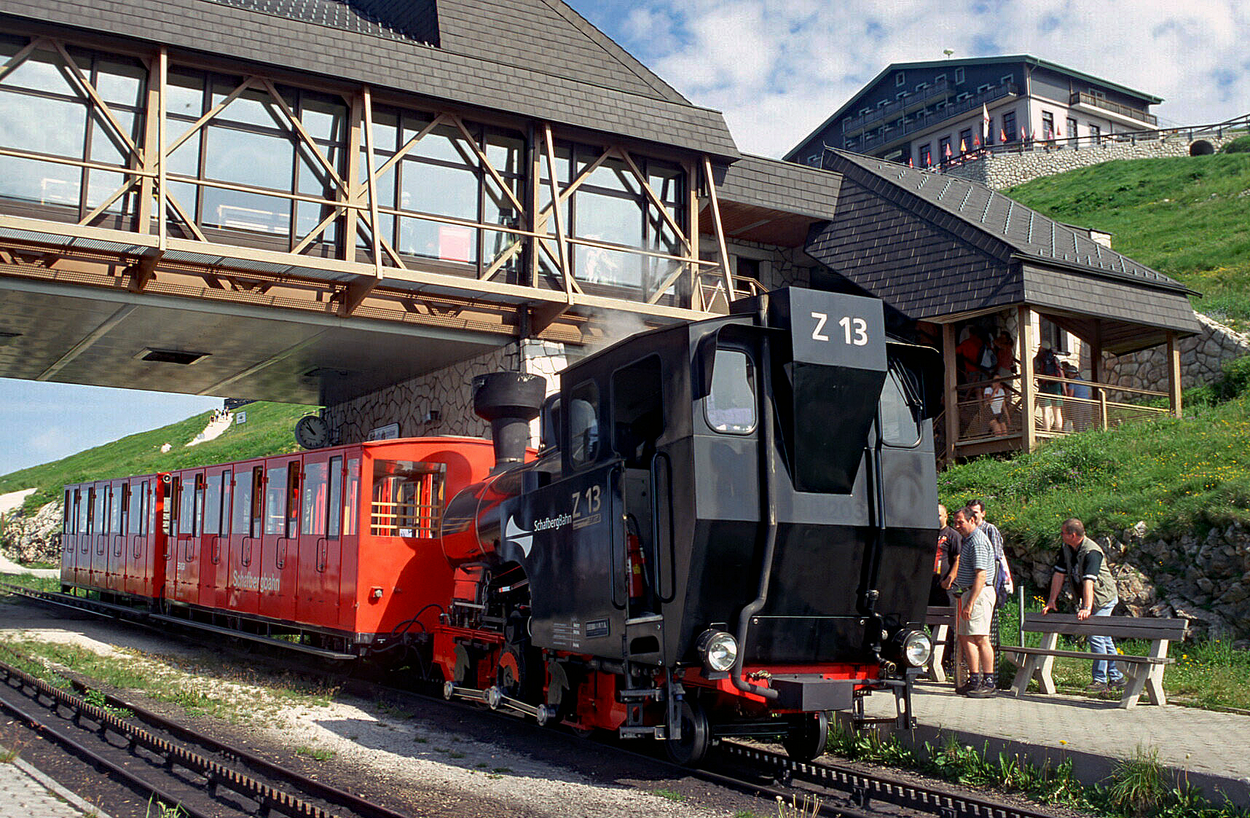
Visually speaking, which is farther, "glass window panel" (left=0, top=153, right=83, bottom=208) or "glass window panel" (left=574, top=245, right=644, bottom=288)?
"glass window panel" (left=574, top=245, right=644, bottom=288)

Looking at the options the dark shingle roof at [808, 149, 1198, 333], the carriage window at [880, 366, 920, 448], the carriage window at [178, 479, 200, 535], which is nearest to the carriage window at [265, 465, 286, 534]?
the carriage window at [178, 479, 200, 535]

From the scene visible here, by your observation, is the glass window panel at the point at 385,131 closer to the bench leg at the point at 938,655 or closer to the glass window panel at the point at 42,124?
the glass window panel at the point at 42,124

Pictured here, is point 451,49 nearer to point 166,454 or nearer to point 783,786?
point 783,786

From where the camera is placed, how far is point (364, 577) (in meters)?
10.8

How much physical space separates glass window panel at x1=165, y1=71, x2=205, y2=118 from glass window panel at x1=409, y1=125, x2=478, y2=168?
3.09 m

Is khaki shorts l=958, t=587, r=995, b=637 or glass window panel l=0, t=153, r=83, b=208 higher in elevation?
glass window panel l=0, t=153, r=83, b=208

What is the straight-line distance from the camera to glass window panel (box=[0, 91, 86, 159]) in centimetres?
1391

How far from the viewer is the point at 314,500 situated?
39.0ft

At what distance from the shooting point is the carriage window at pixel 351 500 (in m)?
11.0

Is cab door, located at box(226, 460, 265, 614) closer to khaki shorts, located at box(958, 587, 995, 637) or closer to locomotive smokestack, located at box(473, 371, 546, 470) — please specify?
locomotive smokestack, located at box(473, 371, 546, 470)

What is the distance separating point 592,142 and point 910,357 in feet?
36.0

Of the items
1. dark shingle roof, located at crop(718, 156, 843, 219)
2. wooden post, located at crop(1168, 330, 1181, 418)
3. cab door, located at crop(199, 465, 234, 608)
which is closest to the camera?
cab door, located at crop(199, 465, 234, 608)

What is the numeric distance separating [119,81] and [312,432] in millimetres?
9850

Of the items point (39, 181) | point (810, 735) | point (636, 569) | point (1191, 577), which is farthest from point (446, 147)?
point (810, 735)
